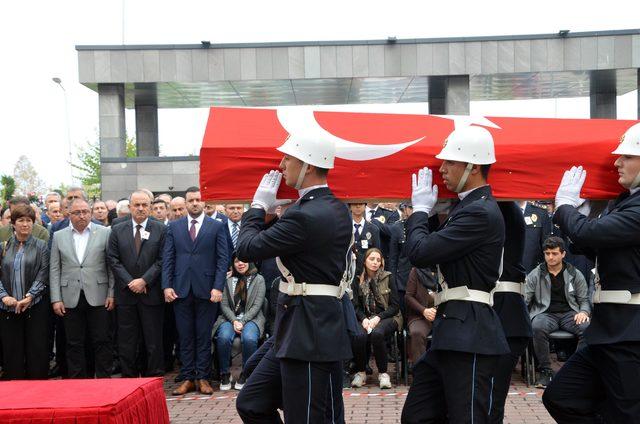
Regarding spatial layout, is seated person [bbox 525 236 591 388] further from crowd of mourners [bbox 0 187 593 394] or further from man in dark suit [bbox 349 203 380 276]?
man in dark suit [bbox 349 203 380 276]

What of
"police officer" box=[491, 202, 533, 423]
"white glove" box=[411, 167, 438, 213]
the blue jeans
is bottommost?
the blue jeans

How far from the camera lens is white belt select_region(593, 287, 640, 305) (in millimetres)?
4387

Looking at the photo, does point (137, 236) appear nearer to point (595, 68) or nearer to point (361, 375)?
point (361, 375)

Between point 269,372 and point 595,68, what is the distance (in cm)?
2067

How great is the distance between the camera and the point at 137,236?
8844mm

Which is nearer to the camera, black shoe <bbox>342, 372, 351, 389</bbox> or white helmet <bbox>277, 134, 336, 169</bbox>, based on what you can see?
white helmet <bbox>277, 134, 336, 169</bbox>

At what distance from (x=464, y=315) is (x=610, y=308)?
0.83 meters

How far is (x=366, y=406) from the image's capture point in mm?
7730

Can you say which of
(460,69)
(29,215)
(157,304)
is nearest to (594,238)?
(157,304)

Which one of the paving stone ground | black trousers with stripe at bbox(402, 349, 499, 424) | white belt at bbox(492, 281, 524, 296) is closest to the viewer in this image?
black trousers with stripe at bbox(402, 349, 499, 424)

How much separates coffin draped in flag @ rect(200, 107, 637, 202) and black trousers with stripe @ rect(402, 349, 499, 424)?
0.99 metres

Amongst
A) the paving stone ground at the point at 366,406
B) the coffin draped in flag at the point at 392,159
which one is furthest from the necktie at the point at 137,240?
the coffin draped in flag at the point at 392,159

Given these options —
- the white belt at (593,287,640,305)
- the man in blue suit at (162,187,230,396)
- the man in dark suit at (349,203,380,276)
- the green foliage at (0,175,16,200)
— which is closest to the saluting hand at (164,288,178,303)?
the man in blue suit at (162,187,230,396)

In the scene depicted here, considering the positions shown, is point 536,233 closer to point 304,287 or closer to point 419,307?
point 419,307
